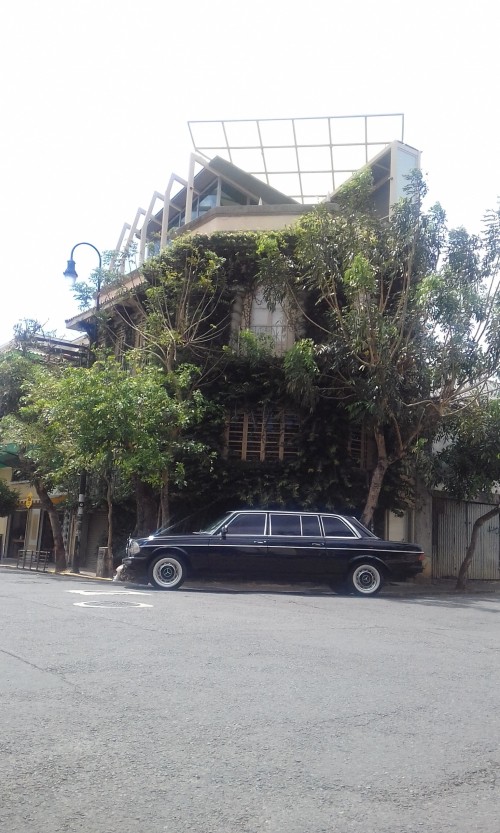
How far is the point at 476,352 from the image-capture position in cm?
1745

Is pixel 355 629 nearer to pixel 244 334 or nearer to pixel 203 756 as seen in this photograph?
pixel 203 756

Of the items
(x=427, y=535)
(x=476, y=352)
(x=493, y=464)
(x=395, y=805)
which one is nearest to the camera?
(x=395, y=805)

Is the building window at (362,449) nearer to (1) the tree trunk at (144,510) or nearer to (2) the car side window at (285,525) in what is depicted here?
(1) the tree trunk at (144,510)

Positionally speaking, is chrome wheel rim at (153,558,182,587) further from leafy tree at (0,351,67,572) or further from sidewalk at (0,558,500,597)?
leafy tree at (0,351,67,572)

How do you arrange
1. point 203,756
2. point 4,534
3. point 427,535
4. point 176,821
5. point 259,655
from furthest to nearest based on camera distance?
point 4,534 → point 427,535 → point 259,655 → point 203,756 → point 176,821

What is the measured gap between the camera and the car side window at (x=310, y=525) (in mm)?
14562

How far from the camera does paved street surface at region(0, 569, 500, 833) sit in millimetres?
3986

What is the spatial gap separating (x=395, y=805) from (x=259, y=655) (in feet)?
11.3

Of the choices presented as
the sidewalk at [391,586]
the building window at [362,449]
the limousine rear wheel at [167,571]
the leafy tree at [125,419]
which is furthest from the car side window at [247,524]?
the building window at [362,449]

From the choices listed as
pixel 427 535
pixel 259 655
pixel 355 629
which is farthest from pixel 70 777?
pixel 427 535

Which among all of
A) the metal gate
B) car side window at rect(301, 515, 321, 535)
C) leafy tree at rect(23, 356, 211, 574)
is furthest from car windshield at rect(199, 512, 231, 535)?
the metal gate

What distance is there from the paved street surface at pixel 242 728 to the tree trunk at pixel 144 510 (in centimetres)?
1039

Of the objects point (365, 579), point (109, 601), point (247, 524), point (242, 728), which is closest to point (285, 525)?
point (247, 524)

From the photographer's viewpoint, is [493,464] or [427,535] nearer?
[493,464]
